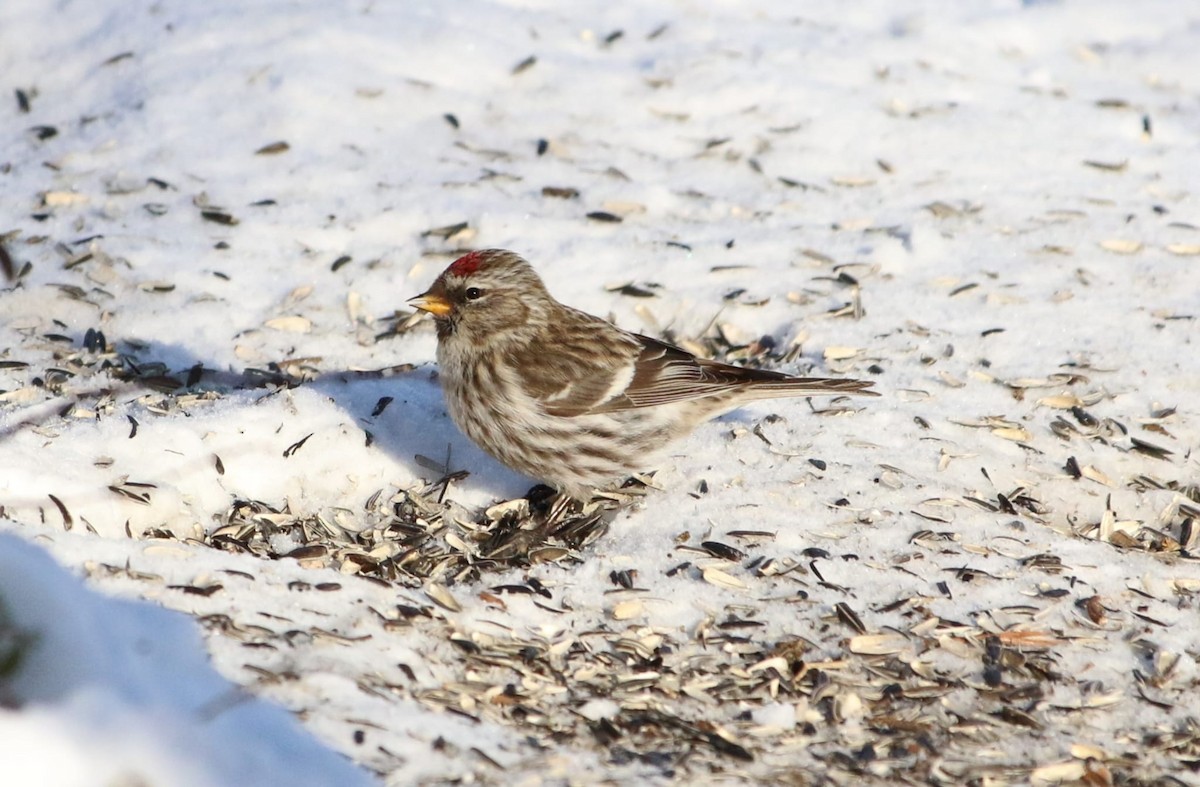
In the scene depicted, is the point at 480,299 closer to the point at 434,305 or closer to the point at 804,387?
the point at 434,305

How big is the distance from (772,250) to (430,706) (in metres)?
3.88

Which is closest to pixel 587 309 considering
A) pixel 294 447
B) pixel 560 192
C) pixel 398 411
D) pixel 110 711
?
pixel 560 192

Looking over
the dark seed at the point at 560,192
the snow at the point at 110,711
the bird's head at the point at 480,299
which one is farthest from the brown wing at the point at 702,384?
the snow at the point at 110,711

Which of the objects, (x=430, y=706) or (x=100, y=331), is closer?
(x=430, y=706)

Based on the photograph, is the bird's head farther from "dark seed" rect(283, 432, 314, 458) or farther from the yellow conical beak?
"dark seed" rect(283, 432, 314, 458)

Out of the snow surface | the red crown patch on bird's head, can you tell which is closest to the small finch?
the red crown patch on bird's head

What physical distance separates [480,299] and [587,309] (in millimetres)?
1201

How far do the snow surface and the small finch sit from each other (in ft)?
0.84

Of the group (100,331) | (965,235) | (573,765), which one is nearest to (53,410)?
(100,331)

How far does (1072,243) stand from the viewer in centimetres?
693

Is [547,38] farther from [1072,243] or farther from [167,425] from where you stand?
[167,425]

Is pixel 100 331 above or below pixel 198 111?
below

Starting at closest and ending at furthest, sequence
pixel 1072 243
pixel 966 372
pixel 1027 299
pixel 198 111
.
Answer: pixel 966 372 < pixel 1027 299 < pixel 1072 243 < pixel 198 111

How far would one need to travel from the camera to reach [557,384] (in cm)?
529
